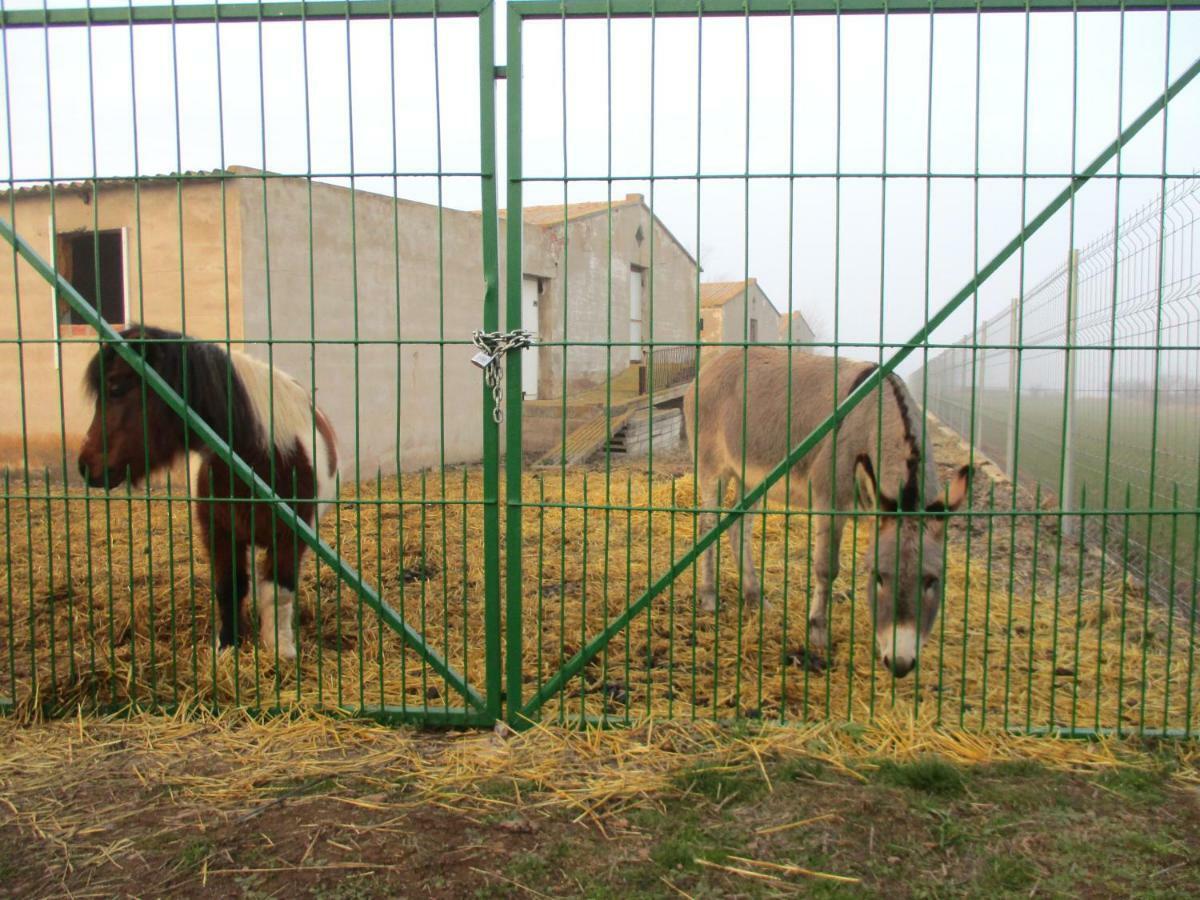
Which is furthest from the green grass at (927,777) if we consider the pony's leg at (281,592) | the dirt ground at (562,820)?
the pony's leg at (281,592)

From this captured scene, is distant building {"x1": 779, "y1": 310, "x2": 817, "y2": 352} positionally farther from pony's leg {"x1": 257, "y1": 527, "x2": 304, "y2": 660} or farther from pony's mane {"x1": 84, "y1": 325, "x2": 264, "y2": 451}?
pony's leg {"x1": 257, "y1": 527, "x2": 304, "y2": 660}

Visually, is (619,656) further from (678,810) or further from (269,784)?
(269,784)

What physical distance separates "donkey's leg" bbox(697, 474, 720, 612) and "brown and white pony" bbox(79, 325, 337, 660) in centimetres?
256

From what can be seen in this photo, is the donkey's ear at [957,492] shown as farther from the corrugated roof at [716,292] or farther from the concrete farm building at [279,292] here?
the corrugated roof at [716,292]

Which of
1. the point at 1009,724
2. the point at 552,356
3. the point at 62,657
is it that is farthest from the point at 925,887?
the point at 552,356

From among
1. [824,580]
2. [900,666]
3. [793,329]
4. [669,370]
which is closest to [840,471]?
[824,580]

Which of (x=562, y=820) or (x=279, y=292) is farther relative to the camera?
(x=279, y=292)

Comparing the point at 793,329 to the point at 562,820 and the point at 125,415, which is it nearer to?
the point at 125,415

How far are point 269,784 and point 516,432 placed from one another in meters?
1.62

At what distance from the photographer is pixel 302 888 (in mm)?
2660

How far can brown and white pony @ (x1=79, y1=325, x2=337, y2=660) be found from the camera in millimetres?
4301

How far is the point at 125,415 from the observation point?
4.39 meters

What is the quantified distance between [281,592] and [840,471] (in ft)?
9.96

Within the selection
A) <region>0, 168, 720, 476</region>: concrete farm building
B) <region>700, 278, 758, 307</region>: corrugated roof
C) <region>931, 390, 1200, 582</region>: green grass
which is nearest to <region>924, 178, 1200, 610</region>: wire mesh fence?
<region>931, 390, 1200, 582</region>: green grass
